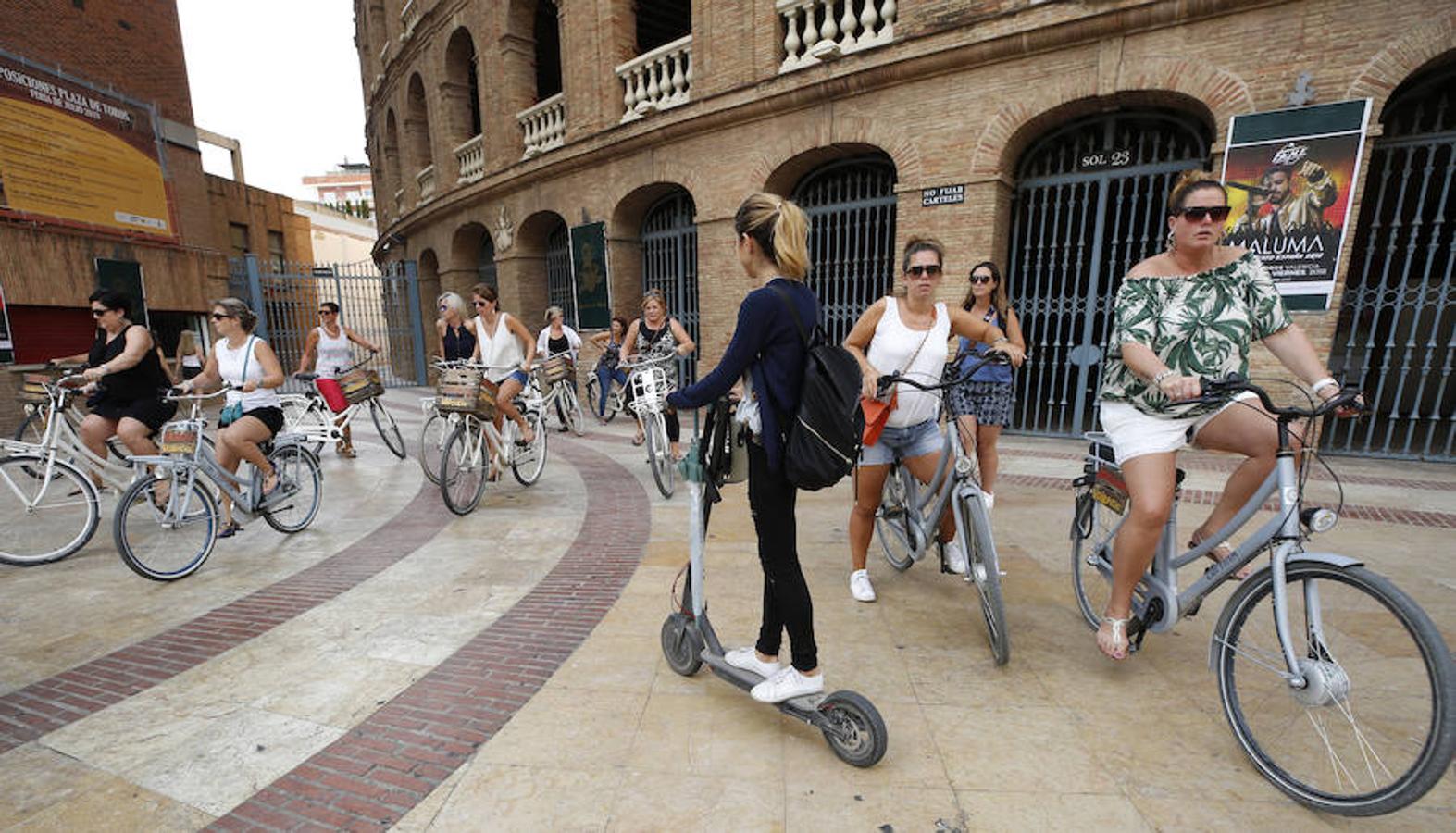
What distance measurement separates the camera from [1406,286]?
7.02m

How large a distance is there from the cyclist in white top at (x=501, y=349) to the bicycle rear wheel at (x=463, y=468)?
43 centimetres

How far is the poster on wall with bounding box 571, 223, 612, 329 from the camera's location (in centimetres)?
1222

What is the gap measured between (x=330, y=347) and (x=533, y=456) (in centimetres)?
327

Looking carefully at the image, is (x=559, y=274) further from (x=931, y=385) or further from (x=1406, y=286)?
(x=1406, y=286)

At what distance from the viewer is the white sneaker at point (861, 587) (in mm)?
3395

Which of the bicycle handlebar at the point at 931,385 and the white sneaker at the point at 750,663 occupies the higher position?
the bicycle handlebar at the point at 931,385

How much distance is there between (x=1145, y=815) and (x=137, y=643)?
15.4 feet

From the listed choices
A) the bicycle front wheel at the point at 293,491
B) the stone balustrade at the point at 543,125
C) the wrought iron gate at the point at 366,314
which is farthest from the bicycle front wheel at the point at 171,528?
the wrought iron gate at the point at 366,314

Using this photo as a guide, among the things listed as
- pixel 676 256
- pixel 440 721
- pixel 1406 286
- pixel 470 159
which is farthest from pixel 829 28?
pixel 470 159

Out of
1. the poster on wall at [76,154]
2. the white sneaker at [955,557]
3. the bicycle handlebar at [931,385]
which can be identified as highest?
the poster on wall at [76,154]

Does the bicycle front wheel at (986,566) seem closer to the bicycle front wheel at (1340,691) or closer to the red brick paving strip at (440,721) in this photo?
the bicycle front wheel at (1340,691)

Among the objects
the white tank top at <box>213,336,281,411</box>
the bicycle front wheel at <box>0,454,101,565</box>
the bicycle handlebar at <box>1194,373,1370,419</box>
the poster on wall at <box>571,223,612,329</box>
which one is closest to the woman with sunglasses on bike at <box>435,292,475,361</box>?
the white tank top at <box>213,336,281,411</box>

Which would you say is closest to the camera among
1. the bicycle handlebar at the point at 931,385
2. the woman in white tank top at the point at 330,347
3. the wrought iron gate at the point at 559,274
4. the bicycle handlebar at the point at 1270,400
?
the bicycle handlebar at the point at 1270,400

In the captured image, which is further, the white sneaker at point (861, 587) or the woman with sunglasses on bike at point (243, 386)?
the woman with sunglasses on bike at point (243, 386)
